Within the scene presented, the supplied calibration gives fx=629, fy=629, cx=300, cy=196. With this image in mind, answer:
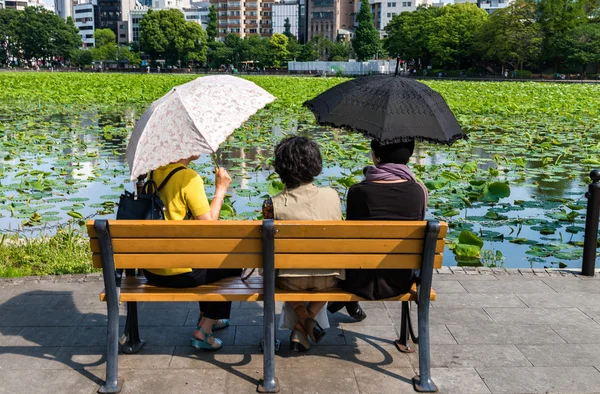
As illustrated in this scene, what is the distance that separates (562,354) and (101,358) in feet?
7.53

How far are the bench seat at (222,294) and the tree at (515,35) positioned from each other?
199 feet

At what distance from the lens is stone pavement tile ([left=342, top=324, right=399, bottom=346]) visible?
10.8ft

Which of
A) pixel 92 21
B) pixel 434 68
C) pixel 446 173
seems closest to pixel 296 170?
pixel 446 173

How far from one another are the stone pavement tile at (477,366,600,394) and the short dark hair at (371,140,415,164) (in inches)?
42.2

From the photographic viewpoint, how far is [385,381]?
112 inches

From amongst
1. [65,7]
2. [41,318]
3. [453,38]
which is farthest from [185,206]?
[65,7]

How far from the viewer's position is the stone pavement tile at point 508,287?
13.5 ft

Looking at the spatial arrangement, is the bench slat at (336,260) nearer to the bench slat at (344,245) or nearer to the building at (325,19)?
the bench slat at (344,245)

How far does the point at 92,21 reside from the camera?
446 feet

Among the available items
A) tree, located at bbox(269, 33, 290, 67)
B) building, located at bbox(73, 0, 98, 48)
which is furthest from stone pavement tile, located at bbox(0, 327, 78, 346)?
building, located at bbox(73, 0, 98, 48)

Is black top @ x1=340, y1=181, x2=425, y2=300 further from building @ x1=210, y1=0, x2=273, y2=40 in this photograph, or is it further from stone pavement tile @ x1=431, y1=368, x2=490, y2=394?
building @ x1=210, y1=0, x2=273, y2=40

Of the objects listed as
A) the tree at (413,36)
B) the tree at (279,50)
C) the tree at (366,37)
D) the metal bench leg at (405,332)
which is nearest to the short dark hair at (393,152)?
the metal bench leg at (405,332)

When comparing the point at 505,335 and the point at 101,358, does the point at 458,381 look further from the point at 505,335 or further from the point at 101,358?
the point at 101,358

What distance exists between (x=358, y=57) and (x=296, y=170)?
311 ft
